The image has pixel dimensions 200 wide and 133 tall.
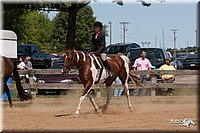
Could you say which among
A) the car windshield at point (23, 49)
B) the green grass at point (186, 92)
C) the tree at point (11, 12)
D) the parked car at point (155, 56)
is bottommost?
the green grass at point (186, 92)

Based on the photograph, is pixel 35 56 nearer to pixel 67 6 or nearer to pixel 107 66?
pixel 67 6

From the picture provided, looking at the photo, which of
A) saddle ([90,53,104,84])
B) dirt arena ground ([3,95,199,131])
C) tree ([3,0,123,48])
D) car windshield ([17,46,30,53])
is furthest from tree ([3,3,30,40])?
saddle ([90,53,104,84])

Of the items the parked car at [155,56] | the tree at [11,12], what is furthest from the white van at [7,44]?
the tree at [11,12]

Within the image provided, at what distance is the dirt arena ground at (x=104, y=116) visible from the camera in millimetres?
10297

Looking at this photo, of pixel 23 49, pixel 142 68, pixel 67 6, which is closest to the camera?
pixel 142 68

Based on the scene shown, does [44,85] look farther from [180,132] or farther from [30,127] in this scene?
[180,132]

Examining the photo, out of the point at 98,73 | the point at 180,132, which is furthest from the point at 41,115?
the point at 180,132

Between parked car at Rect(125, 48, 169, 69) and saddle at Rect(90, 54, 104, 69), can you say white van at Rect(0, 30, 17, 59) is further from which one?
parked car at Rect(125, 48, 169, 69)

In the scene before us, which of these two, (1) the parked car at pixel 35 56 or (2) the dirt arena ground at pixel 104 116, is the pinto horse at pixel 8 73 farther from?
(1) the parked car at pixel 35 56

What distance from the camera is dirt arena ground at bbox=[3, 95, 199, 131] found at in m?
10.3

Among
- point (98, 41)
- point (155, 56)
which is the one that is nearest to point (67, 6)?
point (155, 56)

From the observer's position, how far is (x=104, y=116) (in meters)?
12.9

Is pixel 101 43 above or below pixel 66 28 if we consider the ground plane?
below

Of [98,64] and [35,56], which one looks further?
[35,56]
